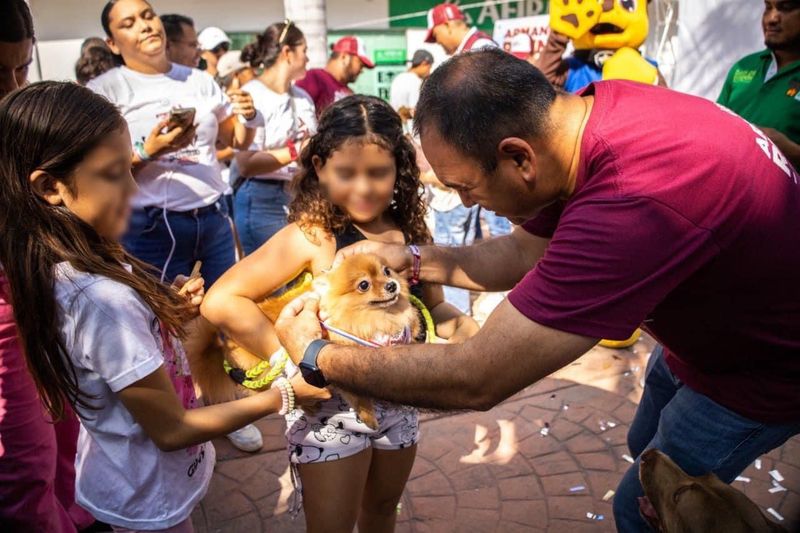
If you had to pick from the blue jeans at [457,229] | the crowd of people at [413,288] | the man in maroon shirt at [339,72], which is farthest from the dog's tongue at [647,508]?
the man in maroon shirt at [339,72]

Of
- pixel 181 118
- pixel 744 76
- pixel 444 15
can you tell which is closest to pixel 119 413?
pixel 181 118

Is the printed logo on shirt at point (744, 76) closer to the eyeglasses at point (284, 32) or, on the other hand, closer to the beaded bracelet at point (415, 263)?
the beaded bracelet at point (415, 263)

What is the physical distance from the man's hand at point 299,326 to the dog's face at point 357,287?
5cm

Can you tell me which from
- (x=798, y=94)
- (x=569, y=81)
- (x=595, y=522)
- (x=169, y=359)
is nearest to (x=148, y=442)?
(x=169, y=359)

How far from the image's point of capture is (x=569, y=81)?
17.4 feet

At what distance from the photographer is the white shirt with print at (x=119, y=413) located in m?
1.72

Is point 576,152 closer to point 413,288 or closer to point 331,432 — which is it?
point 413,288

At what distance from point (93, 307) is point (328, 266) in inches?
36.2

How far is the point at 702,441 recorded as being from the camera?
6.97 ft

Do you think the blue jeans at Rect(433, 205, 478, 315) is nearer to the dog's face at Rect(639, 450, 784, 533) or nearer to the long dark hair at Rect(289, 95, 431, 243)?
the long dark hair at Rect(289, 95, 431, 243)

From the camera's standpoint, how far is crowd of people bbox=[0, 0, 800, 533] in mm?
1645

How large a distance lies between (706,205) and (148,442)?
1.82 meters

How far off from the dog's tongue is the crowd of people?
5.2 inches

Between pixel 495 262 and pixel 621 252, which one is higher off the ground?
pixel 621 252
